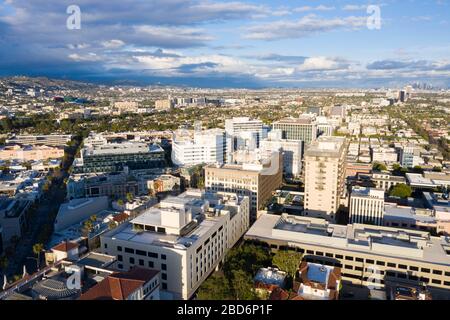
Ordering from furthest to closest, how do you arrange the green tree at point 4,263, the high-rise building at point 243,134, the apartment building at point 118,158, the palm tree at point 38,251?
the high-rise building at point 243,134 < the apartment building at point 118,158 < the palm tree at point 38,251 < the green tree at point 4,263

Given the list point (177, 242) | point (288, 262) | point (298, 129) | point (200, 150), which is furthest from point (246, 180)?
point (298, 129)

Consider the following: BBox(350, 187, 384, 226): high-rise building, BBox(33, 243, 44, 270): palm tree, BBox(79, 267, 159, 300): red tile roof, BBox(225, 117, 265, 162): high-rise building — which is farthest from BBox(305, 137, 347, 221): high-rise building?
BBox(225, 117, 265, 162): high-rise building

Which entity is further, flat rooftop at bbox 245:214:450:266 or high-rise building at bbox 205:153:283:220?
high-rise building at bbox 205:153:283:220

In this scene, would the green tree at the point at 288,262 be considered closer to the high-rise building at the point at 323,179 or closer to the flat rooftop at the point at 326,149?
the high-rise building at the point at 323,179

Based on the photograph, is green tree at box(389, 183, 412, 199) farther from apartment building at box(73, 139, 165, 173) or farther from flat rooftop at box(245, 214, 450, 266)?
apartment building at box(73, 139, 165, 173)

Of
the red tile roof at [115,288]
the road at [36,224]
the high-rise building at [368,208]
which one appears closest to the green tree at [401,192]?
the high-rise building at [368,208]
